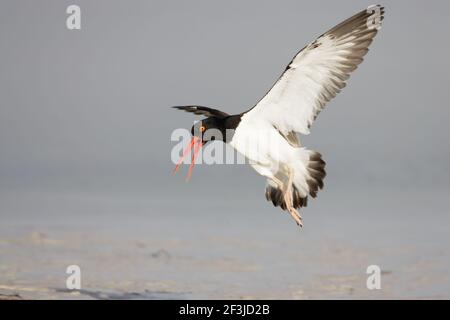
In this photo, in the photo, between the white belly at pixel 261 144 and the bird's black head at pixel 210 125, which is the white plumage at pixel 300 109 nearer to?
the white belly at pixel 261 144

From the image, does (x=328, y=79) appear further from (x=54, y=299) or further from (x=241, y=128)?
(x=54, y=299)

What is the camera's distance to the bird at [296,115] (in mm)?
10719

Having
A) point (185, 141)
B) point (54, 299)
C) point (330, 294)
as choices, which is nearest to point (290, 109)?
point (185, 141)

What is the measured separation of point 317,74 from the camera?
1090cm

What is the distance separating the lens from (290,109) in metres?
11.1

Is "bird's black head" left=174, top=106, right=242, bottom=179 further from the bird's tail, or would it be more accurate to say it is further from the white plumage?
the bird's tail

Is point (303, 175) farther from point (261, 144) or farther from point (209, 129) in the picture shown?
point (209, 129)

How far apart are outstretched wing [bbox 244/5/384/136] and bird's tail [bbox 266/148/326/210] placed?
0.91 feet

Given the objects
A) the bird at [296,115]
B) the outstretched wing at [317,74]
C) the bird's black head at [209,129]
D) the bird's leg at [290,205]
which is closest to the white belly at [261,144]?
the bird at [296,115]

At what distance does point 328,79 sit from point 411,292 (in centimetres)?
273

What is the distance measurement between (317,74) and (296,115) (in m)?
0.51

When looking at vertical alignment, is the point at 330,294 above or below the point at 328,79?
below

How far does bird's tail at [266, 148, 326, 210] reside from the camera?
1131 cm

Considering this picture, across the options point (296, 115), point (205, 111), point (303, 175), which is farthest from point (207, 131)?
point (303, 175)
